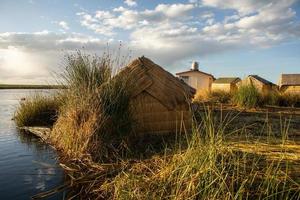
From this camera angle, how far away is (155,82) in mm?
8117

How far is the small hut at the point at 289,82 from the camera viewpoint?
2405cm

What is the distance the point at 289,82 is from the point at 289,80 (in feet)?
0.63

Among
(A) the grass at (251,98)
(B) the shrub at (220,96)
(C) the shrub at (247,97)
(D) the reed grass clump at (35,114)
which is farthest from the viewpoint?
(B) the shrub at (220,96)

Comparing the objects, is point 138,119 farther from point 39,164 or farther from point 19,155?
point 19,155

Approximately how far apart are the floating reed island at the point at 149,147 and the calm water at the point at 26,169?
23 centimetres

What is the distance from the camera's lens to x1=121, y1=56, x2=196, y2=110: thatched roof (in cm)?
793

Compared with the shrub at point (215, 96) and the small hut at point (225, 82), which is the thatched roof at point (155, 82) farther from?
the small hut at point (225, 82)

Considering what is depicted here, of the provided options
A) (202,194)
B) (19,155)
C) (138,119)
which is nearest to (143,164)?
(202,194)

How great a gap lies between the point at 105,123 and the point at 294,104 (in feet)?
47.4

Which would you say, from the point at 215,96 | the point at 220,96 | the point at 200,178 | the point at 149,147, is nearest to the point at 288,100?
the point at 220,96

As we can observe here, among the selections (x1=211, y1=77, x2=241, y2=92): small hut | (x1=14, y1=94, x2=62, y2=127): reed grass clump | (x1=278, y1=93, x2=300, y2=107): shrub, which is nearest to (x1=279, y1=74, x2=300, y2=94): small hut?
(x1=211, y1=77, x2=241, y2=92): small hut

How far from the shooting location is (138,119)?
7.80 meters

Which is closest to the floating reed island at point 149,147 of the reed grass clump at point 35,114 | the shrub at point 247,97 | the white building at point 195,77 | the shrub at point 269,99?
the reed grass clump at point 35,114

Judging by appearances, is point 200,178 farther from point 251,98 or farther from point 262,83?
point 262,83
